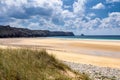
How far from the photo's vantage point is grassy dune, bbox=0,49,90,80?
21.6 feet

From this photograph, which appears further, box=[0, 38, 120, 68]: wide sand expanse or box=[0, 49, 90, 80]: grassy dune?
box=[0, 38, 120, 68]: wide sand expanse

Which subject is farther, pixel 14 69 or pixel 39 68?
pixel 39 68

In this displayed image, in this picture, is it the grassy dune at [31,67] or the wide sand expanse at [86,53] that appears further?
the wide sand expanse at [86,53]

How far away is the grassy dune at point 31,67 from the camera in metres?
6.60

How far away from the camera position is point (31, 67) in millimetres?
7512

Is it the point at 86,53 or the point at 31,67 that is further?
the point at 86,53

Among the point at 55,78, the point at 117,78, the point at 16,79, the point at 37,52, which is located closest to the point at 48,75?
the point at 55,78

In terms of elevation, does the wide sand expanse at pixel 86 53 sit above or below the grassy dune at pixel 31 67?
below

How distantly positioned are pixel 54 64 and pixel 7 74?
2.60 metres

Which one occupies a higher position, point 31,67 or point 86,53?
point 31,67

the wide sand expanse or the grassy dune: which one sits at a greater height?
the grassy dune

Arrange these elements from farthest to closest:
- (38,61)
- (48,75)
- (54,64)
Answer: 1. (54,64)
2. (38,61)
3. (48,75)

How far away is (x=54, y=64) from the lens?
→ 8.79 m

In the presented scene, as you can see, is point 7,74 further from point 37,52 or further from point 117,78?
point 117,78
